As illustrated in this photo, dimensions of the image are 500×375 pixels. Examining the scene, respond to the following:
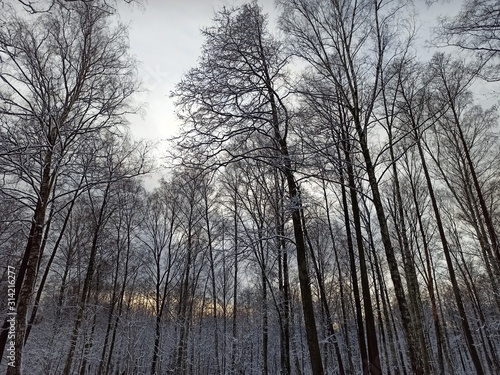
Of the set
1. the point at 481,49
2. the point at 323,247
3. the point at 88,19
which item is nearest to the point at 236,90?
the point at 88,19

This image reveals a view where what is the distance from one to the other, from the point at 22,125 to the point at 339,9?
903 centimetres

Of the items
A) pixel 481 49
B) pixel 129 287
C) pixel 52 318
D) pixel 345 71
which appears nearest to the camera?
pixel 481 49

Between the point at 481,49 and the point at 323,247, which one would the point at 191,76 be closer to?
the point at 481,49

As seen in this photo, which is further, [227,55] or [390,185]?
[390,185]

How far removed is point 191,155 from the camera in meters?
7.37

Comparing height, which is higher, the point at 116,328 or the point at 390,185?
the point at 390,185

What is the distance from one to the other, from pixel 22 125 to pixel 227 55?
5.56m

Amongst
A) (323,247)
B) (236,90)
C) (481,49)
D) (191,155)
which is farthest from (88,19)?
(323,247)

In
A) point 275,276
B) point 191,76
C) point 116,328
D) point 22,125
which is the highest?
point 191,76

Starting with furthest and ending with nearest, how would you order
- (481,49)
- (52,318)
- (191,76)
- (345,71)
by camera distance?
(52,318) < (345,71) < (191,76) < (481,49)

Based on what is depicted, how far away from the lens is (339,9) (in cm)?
853

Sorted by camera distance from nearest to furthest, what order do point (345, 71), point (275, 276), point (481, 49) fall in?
point (481, 49), point (345, 71), point (275, 276)

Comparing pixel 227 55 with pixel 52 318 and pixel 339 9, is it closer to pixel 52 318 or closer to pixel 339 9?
pixel 339 9

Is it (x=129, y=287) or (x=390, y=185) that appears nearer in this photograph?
(x=390, y=185)
